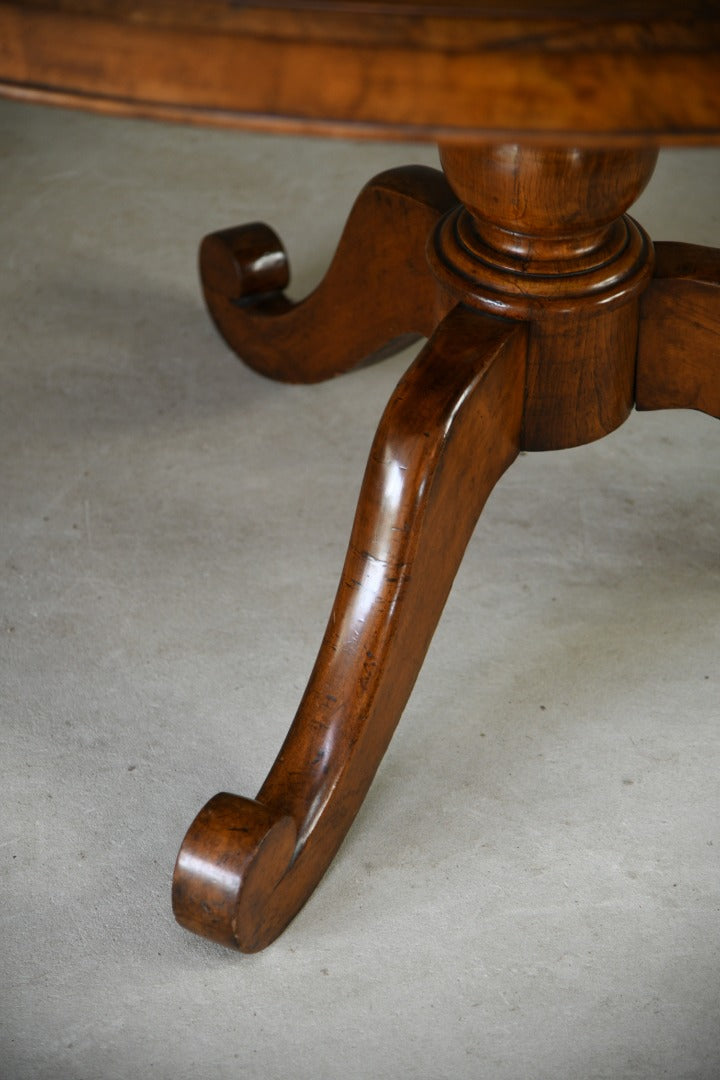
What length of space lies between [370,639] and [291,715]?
18 centimetres

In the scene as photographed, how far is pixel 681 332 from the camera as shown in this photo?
919mm

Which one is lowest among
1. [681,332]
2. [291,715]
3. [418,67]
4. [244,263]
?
[291,715]

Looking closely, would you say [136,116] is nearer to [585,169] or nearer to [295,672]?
[585,169]

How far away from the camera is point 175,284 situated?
1.43m

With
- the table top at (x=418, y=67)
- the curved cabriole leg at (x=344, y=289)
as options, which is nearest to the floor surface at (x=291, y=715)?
the curved cabriole leg at (x=344, y=289)

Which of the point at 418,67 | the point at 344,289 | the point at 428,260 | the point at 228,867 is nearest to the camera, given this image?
the point at 418,67

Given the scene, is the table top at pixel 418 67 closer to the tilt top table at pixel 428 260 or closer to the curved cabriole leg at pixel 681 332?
the tilt top table at pixel 428 260

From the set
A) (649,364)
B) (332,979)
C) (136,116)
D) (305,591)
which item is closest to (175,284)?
(305,591)

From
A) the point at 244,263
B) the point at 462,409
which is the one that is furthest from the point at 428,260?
the point at 244,263

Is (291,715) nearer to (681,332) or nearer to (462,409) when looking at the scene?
(462,409)

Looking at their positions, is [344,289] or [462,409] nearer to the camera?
[462,409]

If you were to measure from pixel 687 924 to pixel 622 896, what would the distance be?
1.6 inches

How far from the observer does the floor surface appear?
2.43ft

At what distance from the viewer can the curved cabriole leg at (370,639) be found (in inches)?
28.7
